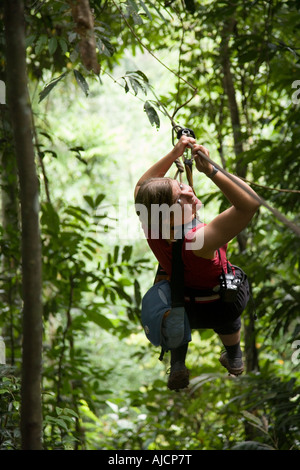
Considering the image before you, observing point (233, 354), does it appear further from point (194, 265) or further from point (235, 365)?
point (194, 265)

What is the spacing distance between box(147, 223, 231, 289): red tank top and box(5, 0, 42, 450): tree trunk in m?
0.57

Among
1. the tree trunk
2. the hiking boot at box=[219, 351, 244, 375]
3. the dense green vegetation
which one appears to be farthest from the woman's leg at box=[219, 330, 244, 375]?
the tree trunk

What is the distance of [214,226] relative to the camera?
1.46 metres

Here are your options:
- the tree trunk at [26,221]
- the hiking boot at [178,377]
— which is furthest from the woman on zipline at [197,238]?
the tree trunk at [26,221]

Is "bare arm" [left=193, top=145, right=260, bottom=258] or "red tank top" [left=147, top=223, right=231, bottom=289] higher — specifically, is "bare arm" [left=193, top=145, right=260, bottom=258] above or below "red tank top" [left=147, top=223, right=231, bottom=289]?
above

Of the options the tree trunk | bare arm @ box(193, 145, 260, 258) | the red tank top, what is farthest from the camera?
the red tank top

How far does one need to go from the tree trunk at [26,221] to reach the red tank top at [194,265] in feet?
1.88

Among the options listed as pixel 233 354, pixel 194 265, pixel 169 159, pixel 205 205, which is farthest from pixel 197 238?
pixel 205 205

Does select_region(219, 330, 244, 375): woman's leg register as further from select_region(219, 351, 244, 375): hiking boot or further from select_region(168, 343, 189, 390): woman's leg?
select_region(168, 343, 189, 390): woman's leg

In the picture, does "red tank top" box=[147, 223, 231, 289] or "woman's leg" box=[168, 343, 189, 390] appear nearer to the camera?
"red tank top" box=[147, 223, 231, 289]

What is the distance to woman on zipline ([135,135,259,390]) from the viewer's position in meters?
1.44
